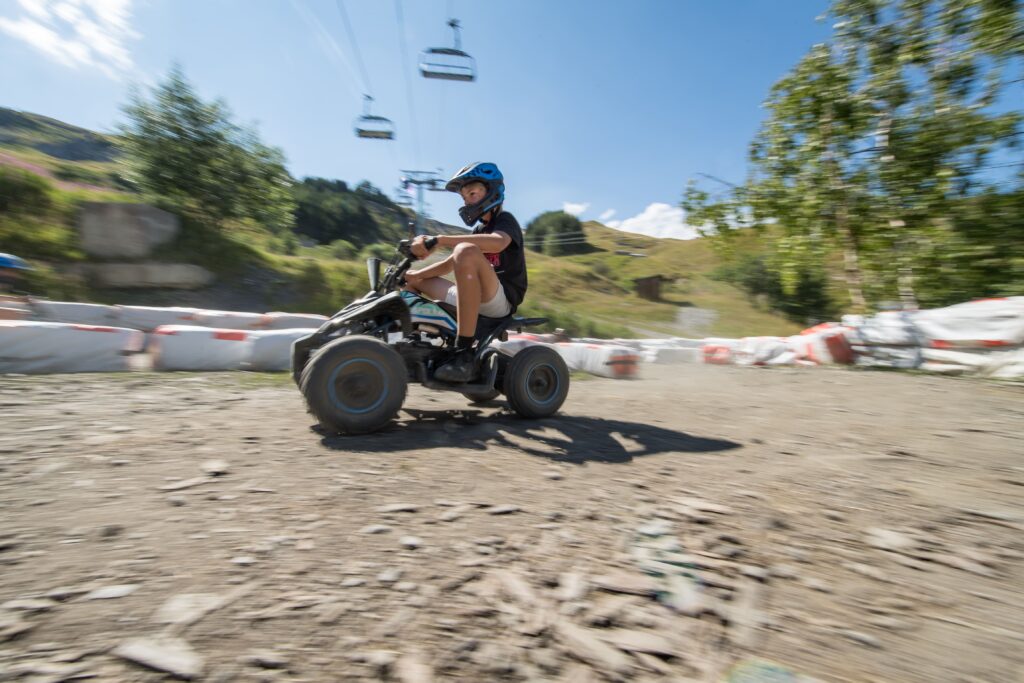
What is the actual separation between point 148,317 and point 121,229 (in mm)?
10762

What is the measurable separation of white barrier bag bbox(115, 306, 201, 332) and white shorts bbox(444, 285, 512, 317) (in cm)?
810

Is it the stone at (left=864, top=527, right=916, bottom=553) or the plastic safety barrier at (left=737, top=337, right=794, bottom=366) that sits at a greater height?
the plastic safety barrier at (left=737, top=337, right=794, bottom=366)

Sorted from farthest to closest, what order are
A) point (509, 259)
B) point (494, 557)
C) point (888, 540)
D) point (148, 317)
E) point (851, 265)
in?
point (851, 265) < point (148, 317) < point (509, 259) < point (888, 540) < point (494, 557)

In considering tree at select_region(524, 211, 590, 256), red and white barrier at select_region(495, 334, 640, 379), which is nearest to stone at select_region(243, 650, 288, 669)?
red and white barrier at select_region(495, 334, 640, 379)

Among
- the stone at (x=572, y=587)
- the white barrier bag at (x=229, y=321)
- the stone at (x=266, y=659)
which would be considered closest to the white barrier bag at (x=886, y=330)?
the stone at (x=572, y=587)

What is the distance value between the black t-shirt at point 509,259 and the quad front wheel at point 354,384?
119cm

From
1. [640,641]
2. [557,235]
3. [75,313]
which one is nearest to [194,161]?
[75,313]

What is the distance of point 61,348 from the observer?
19.7ft

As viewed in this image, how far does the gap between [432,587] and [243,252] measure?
2164 cm

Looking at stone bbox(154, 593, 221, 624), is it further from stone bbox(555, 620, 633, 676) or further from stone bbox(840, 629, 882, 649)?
stone bbox(840, 629, 882, 649)

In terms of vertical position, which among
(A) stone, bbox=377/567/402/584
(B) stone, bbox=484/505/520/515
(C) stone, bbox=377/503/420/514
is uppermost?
(B) stone, bbox=484/505/520/515

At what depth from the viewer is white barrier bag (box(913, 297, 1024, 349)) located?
7383 mm

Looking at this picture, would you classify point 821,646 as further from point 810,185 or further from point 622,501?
point 810,185

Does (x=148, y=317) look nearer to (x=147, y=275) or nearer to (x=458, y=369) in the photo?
(x=458, y=369)
